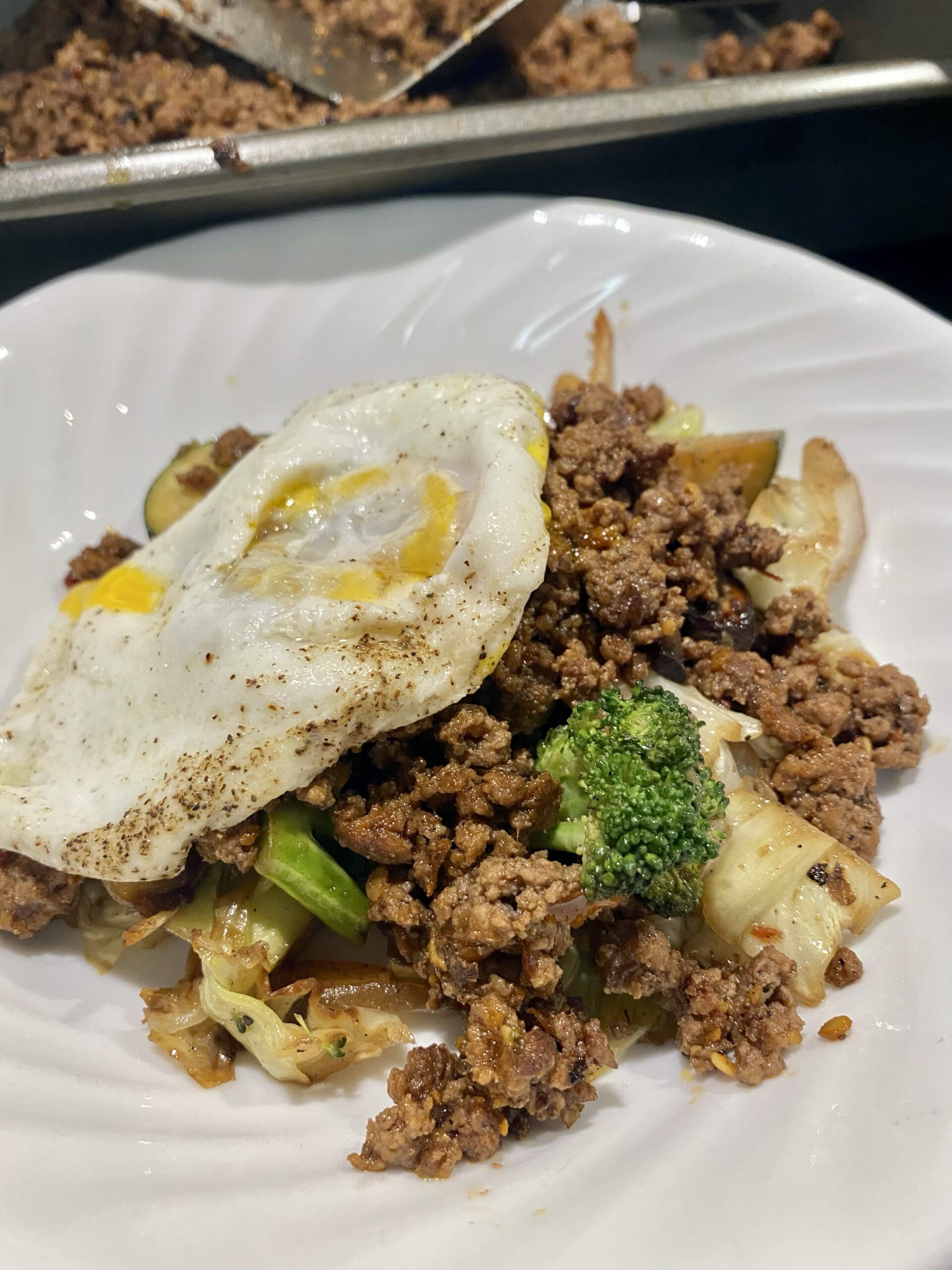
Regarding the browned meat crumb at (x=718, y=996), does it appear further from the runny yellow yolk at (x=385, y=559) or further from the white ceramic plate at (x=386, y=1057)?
the runny yellow yolk at (x=385, y=559)

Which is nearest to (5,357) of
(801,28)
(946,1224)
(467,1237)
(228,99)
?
(228,99)

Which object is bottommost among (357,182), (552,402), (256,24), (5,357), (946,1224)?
(946,1224)

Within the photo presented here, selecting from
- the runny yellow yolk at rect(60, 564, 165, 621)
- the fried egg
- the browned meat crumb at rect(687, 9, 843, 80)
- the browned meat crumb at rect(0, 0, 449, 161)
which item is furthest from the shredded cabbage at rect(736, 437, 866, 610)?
the browned meat crumb at rect(687, 9, 843, 80)

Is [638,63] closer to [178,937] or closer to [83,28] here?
[83,28]

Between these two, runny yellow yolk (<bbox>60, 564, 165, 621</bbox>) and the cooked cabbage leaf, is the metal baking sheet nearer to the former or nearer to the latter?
runny yellow yolk (<bbox>60, 564, 165, 621</bbox>)

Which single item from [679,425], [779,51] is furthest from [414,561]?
[779,51]

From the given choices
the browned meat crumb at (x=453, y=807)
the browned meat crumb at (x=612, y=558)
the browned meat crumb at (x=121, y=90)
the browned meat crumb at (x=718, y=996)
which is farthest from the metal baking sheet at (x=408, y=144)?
Answer: the browned meat crumb at (x=718, y=996)
